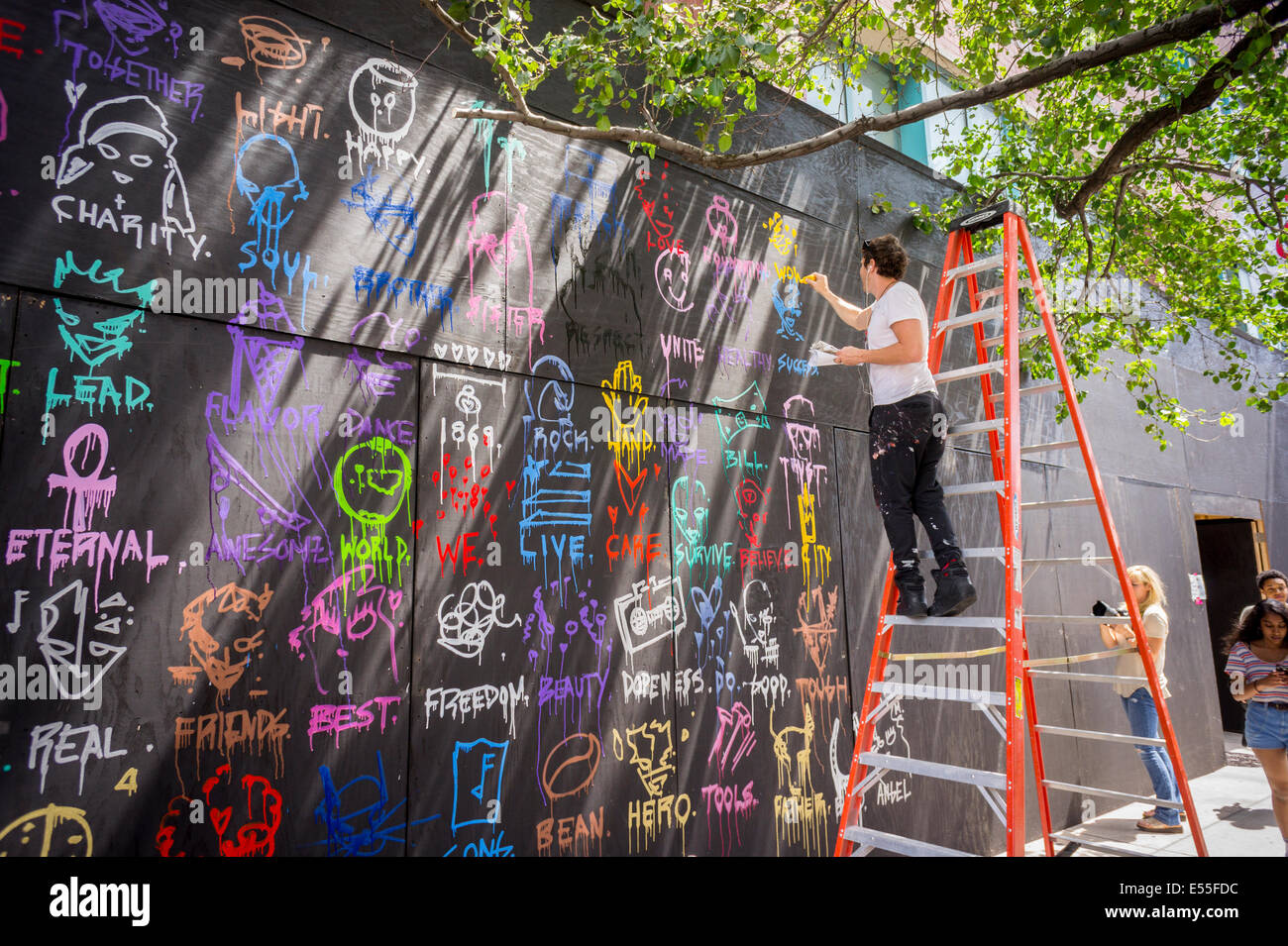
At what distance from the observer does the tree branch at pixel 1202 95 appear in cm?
420

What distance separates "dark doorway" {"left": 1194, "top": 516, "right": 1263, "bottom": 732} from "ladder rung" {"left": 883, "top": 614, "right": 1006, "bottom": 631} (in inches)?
369

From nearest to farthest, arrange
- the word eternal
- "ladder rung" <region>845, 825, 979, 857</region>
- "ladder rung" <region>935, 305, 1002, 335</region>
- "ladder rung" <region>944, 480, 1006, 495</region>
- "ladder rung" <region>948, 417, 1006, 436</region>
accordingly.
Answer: the word eternal
"ladder rung" <region>845, 825, 979, 857</region>
"ladder rung" <region>944, 480, 1006, 495</region>
"ladder rung" <region>948, 417, 1006, 436</region>
"ladder rung" <region>935, 305, 1002, 335</region>

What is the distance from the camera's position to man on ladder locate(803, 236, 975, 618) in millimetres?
3633

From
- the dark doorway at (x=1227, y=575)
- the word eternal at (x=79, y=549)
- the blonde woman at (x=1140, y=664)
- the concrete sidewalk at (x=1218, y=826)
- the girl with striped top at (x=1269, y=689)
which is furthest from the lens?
the dark doorway at (x=1227, y=575)

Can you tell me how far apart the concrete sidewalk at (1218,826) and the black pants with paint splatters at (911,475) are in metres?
2.12

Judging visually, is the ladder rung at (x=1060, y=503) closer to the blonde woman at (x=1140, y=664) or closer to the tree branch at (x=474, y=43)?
the blonde woman at (x=1140, y=664)

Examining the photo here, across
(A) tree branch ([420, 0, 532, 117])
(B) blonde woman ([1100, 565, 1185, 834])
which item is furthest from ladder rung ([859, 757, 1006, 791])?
(B) blonde woman ([1100, 565, 1185, 834])

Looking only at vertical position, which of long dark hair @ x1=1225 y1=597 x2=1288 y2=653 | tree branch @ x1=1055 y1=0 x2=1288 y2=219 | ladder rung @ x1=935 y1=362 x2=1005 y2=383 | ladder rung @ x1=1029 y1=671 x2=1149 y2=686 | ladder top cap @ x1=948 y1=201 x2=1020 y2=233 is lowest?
ladder rung @ x1=1029 y1=671 x2=1149 y2=686

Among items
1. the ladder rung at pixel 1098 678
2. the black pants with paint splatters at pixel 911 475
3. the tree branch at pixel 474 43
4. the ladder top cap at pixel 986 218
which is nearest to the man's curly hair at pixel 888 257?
the ladder top cap at pixel 986 218

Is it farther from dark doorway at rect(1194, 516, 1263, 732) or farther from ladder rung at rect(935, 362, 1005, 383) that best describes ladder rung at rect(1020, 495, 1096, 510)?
dark doorway at rect(1194, 516, 1263, 732)

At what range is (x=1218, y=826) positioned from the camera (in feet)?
21.4

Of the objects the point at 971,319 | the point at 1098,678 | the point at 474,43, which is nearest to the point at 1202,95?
the point at 971,319

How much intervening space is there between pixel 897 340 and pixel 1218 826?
5.81 meters

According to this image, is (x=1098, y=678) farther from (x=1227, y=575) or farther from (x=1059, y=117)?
(x=1227, y=575)
